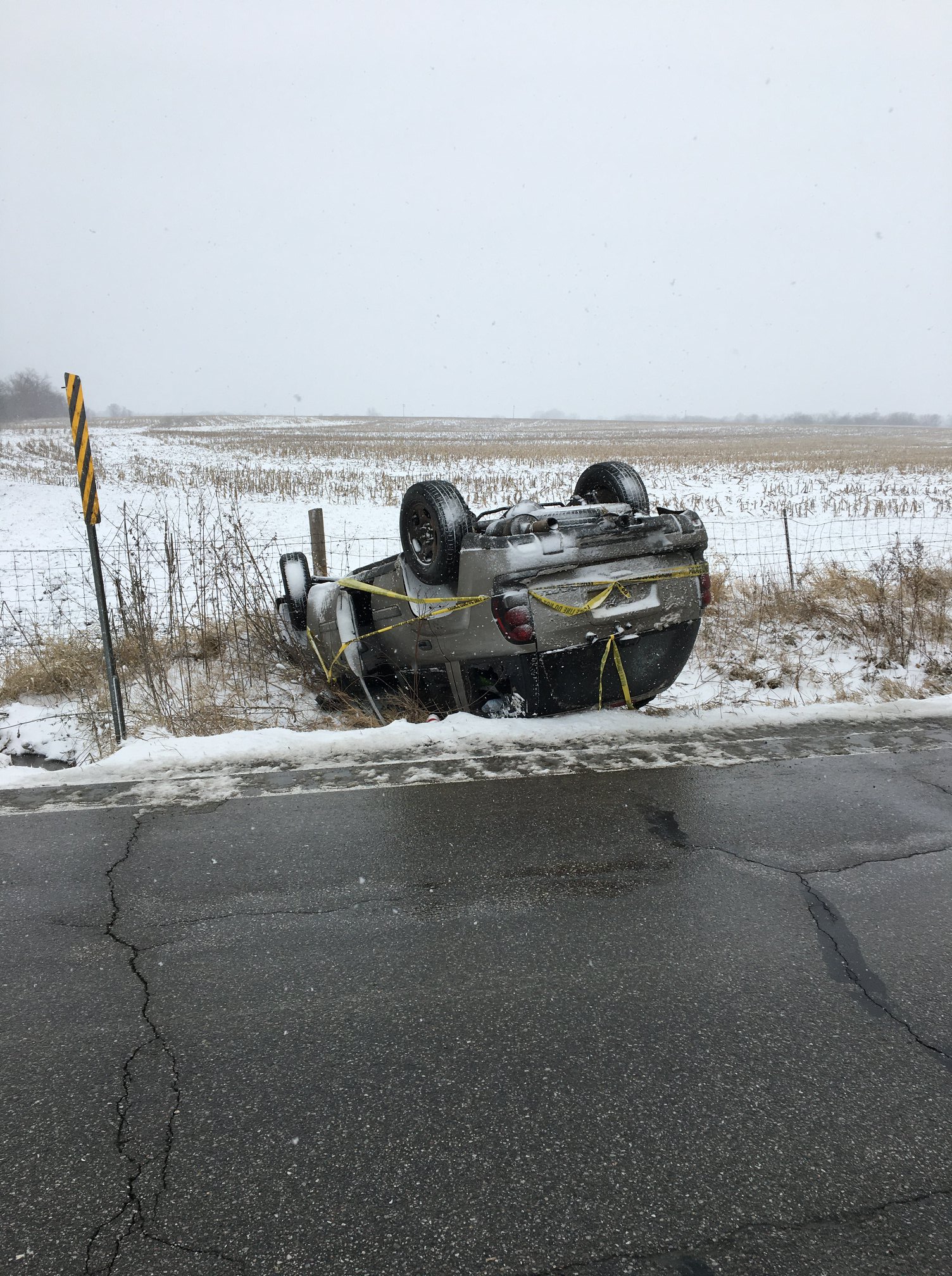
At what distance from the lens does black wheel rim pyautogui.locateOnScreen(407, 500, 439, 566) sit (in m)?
5.20

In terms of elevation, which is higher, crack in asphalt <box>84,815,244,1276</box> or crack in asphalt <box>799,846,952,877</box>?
crack in asphalt <box>84,815,244,1276</box>

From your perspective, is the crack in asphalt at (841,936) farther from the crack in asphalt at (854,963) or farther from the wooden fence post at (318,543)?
the wooden fence post at (318,543)

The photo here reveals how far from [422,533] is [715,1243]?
4.29m

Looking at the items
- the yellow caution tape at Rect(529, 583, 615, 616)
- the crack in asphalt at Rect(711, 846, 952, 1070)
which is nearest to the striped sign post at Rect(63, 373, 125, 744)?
the yellow caution tape at Rect(529, 583, 615, 616)

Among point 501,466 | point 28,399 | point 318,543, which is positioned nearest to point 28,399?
point 28,399

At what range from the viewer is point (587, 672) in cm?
501

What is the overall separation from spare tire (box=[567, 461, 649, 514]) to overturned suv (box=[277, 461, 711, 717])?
0.04m

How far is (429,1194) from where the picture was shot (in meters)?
1.88

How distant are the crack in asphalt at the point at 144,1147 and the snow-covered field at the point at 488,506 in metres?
3.63

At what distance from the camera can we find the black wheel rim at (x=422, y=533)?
5.20m

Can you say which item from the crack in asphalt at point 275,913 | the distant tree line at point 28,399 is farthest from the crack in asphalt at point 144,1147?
the distant tree line at point 28,399

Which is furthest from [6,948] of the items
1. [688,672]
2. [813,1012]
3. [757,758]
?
[688,672]

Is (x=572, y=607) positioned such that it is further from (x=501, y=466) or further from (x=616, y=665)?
(x=501, y=466)

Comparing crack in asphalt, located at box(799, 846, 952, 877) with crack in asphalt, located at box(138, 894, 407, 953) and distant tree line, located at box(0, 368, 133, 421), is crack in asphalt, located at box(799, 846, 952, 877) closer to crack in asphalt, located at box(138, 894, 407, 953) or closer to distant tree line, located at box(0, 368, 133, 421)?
crack in asphalt, located at box(138, 894, 407, 953)
